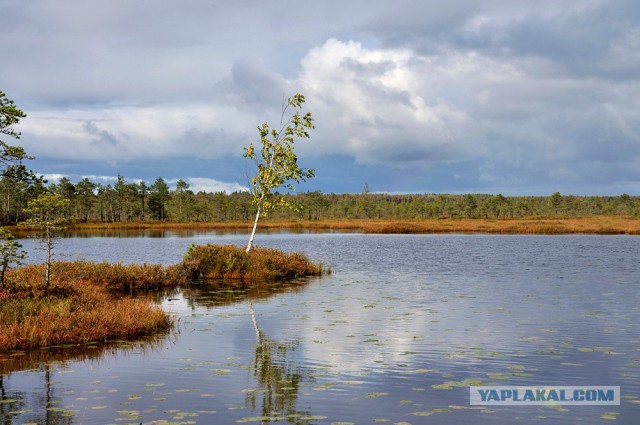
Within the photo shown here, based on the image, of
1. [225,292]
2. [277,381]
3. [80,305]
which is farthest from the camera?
[225,292]

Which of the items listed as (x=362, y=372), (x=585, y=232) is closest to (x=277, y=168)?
(x=362, y=372)

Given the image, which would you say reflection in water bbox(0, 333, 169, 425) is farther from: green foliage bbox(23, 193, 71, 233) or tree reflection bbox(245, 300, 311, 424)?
green foliage bbox(23, 193, 71, 233)

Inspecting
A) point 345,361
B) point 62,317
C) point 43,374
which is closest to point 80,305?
point 62,317

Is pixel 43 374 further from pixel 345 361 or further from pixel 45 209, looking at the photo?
pixel 45 209

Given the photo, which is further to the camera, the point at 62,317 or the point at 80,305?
the point at 80,305

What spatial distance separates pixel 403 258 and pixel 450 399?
44.8m

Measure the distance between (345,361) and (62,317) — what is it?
403 inches

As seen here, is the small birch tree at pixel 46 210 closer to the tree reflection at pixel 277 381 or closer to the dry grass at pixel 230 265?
the tree reflection at pixel 277 381

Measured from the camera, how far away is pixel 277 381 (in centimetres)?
1473

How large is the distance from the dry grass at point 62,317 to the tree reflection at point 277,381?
4908 millimetres

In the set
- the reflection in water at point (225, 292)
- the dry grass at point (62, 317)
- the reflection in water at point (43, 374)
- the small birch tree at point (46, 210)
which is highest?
the small birch tree at point (46, 210)

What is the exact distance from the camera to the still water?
40.2ft

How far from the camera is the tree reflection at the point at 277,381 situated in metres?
12.2

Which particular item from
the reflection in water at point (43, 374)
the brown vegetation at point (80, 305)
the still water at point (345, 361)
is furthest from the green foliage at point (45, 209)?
the still water at point (345, 361)
